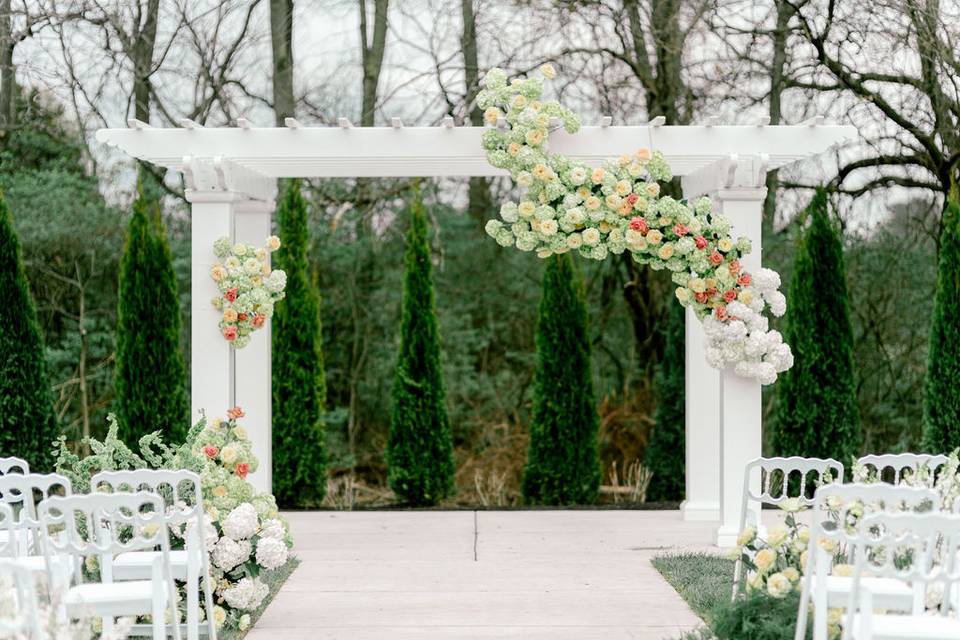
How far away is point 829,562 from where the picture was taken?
13.4 feet

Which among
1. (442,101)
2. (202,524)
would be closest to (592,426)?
(442,101)

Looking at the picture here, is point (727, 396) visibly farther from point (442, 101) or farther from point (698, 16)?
point (442, 101)

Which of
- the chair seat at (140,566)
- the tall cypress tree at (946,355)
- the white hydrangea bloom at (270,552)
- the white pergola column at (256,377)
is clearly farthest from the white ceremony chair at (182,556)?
the tall cypress tree at (946,355)

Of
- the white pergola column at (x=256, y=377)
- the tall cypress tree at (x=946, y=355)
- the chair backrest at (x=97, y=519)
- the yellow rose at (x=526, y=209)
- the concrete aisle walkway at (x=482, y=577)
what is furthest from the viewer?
the tall cypress tree at (x=946, y=355)

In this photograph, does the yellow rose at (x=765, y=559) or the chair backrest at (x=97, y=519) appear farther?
the yellow rose at (x=765, y=559)

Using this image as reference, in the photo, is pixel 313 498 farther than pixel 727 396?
Yes

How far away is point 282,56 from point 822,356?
20.6 ft

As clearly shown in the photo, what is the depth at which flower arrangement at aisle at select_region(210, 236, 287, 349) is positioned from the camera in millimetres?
7145

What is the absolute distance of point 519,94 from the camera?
708cm

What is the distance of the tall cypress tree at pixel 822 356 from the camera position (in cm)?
959

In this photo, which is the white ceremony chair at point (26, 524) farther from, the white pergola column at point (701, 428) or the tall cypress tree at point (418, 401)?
the tall cypress tree at point (418, 401)

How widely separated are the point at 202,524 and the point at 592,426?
6017 millimetres

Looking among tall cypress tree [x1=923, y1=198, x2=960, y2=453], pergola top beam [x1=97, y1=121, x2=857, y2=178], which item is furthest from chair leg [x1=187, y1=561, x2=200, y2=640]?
tall cypress tree [x1=923, y1=198, x2=960, y2=453]

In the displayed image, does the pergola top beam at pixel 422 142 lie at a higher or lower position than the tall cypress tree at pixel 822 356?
higher
